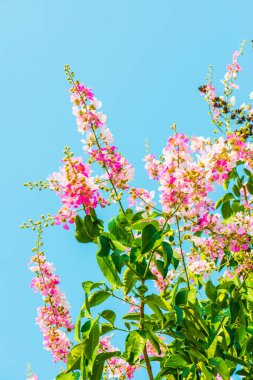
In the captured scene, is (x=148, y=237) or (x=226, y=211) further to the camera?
A: (x=226, y=211)

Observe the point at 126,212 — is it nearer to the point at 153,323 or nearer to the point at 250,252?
the point at 153,323

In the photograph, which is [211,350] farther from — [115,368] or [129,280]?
[115,368]

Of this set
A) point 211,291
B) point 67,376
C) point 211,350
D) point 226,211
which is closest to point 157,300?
point 211,350

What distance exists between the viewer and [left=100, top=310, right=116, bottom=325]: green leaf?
212 cm

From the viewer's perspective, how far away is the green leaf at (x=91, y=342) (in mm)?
2008

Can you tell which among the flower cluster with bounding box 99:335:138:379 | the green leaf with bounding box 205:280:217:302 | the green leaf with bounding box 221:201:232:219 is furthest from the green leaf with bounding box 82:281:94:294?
the flower cluster with bounding box 99:335:138:379

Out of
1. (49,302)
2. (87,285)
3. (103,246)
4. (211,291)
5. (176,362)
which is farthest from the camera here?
(49,302)

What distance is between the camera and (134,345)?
2.00m

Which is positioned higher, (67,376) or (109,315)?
(109,315)

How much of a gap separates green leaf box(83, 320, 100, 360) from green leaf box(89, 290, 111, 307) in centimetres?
10

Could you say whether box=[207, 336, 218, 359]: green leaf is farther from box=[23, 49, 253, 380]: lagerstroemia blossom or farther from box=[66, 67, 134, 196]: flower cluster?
box=[66, 67, 134, 196]: flower cluster

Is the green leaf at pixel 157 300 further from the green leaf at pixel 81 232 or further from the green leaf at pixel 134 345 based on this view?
the green leaf at pixel 81 232

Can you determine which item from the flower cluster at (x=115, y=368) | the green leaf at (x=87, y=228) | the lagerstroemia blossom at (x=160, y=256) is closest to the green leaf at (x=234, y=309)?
the lagerstroemia blossom at (x=160, y=256)

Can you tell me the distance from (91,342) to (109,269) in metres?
0.32
